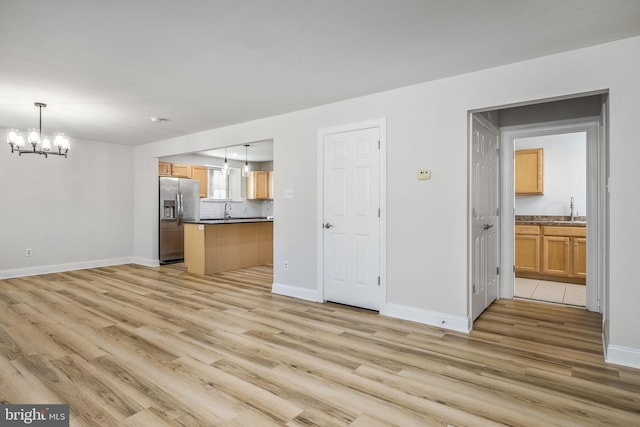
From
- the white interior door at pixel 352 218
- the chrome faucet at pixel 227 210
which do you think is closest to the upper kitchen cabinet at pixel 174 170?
the chrome faucet at pixel 227 210

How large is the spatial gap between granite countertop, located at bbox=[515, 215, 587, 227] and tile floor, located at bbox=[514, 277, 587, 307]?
93 centimetres

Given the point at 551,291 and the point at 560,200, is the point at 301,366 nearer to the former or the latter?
the point at 551,291

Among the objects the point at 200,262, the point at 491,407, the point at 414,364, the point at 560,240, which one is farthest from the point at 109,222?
the point at 560,240

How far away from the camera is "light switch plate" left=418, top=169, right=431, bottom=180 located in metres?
3.54

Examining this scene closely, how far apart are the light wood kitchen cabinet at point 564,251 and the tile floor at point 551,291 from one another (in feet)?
0.69

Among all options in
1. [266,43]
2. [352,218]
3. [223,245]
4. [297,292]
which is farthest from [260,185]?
[266,43]

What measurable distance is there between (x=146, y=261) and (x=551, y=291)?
7.11 meters

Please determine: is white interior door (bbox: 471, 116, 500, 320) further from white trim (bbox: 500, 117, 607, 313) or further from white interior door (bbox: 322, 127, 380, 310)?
white interior door (bbox: 322, 127, 380, 310)

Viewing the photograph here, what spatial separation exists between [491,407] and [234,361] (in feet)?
5.83

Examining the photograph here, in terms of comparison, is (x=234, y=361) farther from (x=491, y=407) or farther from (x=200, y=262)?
(x=200, y=262)

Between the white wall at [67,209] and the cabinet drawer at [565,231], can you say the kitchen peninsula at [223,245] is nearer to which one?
the white wall at [67,209]

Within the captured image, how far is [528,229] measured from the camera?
5770mm

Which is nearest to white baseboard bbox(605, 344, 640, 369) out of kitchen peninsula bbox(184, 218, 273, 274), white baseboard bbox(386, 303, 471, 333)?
white baseboard bbox(386, 303, 471, 333)

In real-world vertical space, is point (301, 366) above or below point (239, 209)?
below
